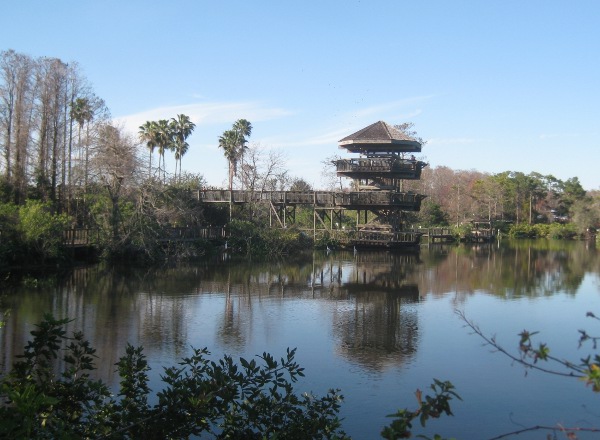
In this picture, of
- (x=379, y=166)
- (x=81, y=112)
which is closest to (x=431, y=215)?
(x=379, y=166)

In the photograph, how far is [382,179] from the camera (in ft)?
152

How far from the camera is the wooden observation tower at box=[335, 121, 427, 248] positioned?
44469 millimetres

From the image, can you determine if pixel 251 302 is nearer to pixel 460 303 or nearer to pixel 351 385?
pixel 460 303

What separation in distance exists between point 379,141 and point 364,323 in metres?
29.0

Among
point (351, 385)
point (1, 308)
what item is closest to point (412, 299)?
point (351, 385)

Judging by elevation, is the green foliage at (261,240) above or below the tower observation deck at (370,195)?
below

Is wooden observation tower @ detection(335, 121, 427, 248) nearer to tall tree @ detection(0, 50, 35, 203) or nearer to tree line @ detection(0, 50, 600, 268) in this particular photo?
tree line @ detection(0, 50, 600, 268)

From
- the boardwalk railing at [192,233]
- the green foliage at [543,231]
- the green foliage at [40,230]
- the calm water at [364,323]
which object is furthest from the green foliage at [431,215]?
the green foliage at [40,230]

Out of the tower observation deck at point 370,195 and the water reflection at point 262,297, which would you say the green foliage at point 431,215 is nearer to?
the tower observation deck at point 370,195

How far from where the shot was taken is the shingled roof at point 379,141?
4531cm

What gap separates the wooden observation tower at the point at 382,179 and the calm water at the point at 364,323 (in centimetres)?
1167

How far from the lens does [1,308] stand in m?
17.8

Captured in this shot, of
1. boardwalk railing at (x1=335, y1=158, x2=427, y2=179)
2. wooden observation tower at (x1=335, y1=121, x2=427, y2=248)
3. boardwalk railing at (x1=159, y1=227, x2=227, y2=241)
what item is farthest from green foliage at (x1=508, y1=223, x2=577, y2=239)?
boardwalk railing at (x1=159, y1=227, x2=227, y2=241)

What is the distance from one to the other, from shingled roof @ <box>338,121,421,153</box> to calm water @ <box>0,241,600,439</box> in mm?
14962
